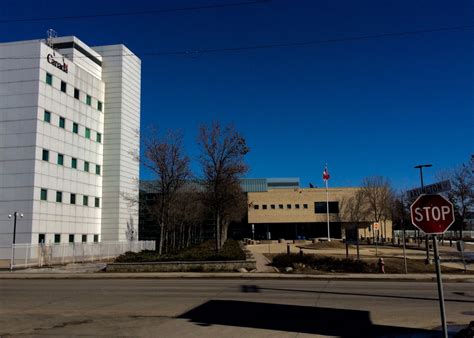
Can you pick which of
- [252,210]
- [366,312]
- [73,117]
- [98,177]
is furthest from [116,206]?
[366,312]

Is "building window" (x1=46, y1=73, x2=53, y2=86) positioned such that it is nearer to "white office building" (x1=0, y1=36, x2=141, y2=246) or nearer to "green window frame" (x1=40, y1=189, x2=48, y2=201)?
"white office building" (x1=0, y1=36, x2=141, y2=246)

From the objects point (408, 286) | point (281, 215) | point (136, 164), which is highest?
point (136, 164)

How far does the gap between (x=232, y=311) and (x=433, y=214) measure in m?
6.99

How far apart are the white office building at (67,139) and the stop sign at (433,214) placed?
45051mm

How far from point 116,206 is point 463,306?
2042 inches

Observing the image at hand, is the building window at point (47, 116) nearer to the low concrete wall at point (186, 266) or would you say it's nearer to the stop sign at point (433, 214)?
the low concrete wall at point (186, 266)

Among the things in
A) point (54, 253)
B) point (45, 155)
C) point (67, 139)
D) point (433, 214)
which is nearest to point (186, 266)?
point (54, 253)

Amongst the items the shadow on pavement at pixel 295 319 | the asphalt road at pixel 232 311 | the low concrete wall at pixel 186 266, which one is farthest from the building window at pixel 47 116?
the shadow on pavement at pixel 295 319

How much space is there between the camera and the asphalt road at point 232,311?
1022cm

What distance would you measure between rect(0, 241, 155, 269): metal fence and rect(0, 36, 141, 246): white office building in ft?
15.8

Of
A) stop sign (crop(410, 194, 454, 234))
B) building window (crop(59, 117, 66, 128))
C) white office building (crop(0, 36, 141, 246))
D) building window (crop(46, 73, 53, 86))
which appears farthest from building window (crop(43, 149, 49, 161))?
stop sign (crop(410, 194, 454, 234))

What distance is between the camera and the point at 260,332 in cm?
999

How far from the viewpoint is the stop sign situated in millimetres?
7547

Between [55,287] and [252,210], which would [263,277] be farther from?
[252,210]
